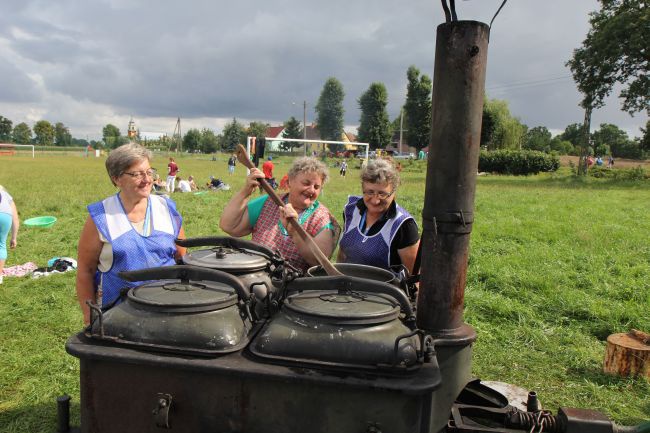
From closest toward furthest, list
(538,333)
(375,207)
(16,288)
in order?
(375,207) < (538,333) < (16,288)

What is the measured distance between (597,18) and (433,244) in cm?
3040

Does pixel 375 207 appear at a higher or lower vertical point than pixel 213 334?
higher

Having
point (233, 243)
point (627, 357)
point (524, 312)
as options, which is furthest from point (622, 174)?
point (233, 243)

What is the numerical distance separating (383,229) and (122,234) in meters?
1.47

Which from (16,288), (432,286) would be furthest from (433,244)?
(16,288)

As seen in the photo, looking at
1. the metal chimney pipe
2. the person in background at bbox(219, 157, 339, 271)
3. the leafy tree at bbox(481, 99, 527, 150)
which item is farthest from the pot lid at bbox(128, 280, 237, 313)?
the leafy tree at bbox(481, 99, 527, 150)

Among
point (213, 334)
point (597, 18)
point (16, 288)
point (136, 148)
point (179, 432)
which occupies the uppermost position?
point (597, 18)

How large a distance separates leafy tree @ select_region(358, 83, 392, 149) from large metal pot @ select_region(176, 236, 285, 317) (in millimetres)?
66747

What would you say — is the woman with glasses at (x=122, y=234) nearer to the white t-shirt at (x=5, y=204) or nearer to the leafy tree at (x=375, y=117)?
the white t-shirt at (x=5, y=204)

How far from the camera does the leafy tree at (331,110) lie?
81250mm

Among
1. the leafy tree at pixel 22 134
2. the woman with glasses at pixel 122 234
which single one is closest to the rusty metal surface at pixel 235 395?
the woman with glasses at pixel 122 234

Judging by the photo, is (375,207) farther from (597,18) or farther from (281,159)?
(281,159)

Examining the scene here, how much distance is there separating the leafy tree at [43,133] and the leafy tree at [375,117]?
278ft

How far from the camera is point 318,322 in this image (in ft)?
5.39
